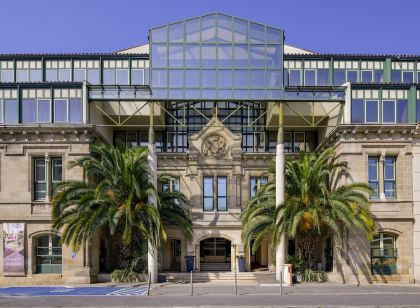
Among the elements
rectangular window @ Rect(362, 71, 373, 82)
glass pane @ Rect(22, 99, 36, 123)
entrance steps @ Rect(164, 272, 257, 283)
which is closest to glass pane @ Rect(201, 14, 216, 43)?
rectangular window @ Rect(362, 71, 373, 82)

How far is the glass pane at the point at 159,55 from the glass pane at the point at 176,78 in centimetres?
93

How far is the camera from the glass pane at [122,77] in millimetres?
36625

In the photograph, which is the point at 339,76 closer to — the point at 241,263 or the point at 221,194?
the point at 221,194

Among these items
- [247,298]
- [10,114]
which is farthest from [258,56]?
[247,298]

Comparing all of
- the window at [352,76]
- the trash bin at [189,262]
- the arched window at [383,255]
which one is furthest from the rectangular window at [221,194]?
the window at [352,76]

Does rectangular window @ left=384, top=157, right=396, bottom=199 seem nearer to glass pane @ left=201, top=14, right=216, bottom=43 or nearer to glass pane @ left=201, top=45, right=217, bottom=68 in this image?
glass pane @ left=201, top=45, right=217, bottom=68

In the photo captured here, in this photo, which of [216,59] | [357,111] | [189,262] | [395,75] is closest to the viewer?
[357,111]

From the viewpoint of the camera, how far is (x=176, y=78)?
3338cm

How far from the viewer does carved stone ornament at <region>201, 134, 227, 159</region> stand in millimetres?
35344

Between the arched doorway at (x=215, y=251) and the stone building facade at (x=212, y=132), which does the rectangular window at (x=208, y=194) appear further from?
the arched doorway at (x=215, y=251)

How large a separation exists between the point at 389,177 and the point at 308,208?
621 centimetres

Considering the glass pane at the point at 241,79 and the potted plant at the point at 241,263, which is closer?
the potted plant at the point at 241,263

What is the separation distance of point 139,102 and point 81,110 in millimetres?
4784

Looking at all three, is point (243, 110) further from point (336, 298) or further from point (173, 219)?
point (336, 298)
